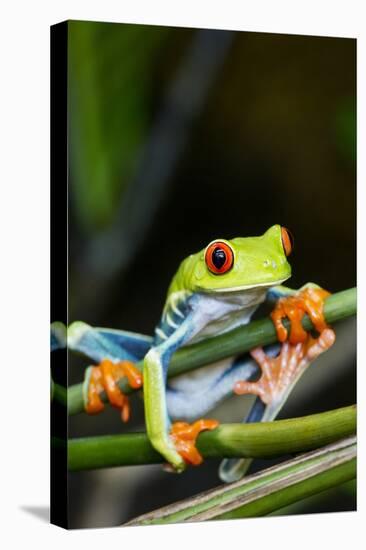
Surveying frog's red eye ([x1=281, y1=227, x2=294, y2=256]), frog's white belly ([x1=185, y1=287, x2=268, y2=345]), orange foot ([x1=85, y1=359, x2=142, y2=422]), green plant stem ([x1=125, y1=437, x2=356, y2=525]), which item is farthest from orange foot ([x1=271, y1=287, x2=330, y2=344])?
orange foot ([x1=85, y1=359, x2=142, y2=422])

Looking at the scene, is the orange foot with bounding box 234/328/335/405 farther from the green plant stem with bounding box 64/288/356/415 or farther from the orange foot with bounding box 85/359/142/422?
the orange foot with bounding box 85/359/142/422

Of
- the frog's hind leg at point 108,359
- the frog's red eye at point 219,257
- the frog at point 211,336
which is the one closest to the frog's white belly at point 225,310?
the frog at point 211,336

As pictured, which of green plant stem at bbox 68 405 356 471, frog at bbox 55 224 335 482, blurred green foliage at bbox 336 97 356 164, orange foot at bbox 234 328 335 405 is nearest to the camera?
green plant stem at bbox 68 405 356 471

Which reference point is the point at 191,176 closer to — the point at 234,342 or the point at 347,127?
the point at 234,342

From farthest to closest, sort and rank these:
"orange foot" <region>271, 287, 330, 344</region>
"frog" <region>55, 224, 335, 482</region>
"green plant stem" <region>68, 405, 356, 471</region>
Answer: "orange foot" <region>271, 287, 330, 344</region> < "frog" <region>55, 224, 335, 482</region> < "green plant stem" <region>68, 405, 356, 471</region>

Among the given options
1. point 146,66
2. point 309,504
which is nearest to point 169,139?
point 146,66

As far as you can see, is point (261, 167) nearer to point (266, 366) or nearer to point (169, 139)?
point (169, 139)

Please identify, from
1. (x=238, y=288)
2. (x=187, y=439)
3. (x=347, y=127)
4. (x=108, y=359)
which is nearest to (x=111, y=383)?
(x=108, y=359)

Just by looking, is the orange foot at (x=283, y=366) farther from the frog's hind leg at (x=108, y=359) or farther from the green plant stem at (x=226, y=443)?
the frog's hind leg at (x=108, y=359)
